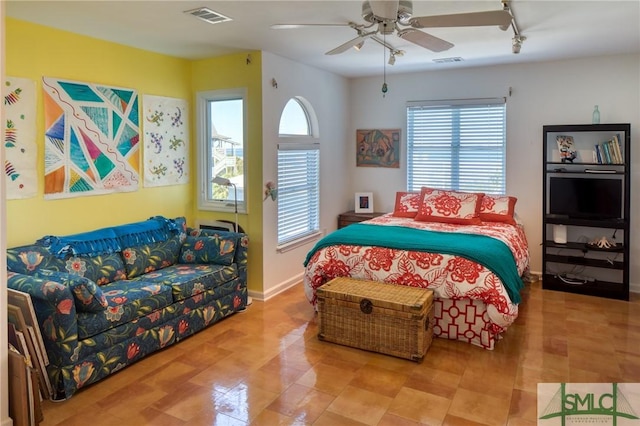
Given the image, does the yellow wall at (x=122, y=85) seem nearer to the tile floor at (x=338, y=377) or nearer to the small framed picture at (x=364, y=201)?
the tile floor at (x=338, y=377)

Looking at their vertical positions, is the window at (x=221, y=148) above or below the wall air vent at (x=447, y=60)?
below

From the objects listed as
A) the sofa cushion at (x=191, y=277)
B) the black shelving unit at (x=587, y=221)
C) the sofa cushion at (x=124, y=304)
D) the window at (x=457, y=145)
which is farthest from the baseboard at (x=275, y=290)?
the black shelving unit at (x=587, y=221)

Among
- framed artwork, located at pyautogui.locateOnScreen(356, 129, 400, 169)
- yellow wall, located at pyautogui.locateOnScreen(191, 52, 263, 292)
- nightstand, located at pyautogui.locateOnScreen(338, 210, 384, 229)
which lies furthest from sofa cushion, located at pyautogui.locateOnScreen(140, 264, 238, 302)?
framed artwork, located at pyautogui.locateOnScreen(356, 129, 400, 169)

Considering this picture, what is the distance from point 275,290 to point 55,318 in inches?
92.4

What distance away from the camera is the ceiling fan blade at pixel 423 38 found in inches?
114

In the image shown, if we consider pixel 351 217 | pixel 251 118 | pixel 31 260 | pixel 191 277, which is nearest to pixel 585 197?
pixel 351 217

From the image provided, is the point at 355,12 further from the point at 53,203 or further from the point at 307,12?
the point at 53,203

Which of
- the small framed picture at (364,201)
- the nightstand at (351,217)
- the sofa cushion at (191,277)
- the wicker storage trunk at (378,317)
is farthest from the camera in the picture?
the small framed picture at (364,201)

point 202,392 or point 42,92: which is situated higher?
point 42,92

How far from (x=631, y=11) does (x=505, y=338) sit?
249 centimetres

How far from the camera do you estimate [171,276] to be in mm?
3830

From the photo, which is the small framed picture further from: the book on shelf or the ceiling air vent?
the ceiling air vent

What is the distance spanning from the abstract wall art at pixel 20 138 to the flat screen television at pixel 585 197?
15.5ft

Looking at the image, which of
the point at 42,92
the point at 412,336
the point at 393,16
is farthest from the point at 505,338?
the point at 42,92
